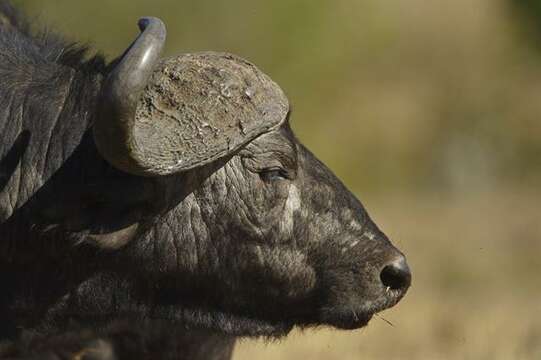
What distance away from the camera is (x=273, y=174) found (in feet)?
22.2

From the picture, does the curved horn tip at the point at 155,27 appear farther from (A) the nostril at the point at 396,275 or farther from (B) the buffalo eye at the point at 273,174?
(A) the nostril at the point at 396,275

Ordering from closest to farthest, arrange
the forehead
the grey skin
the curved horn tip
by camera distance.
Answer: the curved horn tip < the grey skin < the forehead

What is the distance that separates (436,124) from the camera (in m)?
21.9

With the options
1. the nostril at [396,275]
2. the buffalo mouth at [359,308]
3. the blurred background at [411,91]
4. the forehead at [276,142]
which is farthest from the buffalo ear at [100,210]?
the blurred background at [411,91]

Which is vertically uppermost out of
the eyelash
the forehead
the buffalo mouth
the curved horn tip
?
the curved horn tip

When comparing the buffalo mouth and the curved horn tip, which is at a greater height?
the curved horn tip

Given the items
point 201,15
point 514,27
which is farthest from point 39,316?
point 514,27

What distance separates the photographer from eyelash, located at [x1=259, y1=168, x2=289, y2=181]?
6740 mm

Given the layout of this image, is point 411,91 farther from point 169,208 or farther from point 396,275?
point 169,208

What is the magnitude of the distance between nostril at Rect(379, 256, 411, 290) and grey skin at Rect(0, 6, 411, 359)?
0.01 metres

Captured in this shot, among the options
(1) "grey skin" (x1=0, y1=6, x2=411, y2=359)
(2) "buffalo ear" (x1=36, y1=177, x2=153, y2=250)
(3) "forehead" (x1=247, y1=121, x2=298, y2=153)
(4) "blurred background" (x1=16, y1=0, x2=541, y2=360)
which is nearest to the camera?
(1) "grey skin" (x1=0, y1=6, x2=411, y2=359)

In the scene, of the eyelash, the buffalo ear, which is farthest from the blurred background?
the buffalo ear

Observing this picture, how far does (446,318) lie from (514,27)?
462 inches

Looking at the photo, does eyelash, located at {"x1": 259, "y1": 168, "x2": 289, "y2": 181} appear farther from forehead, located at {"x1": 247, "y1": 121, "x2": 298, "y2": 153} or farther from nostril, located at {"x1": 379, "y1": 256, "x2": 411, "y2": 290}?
nostril, located at {"x1": 379, "y1": 256, "x2": 411, "y2": 290}
